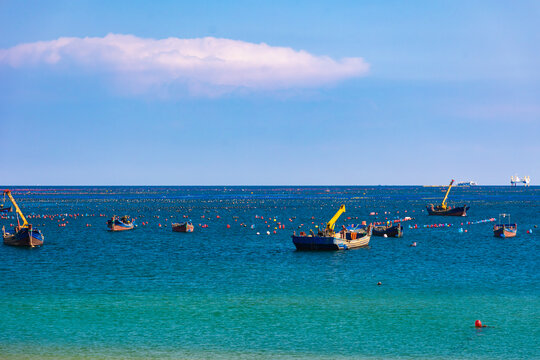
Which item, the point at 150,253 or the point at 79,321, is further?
the point at 150,253

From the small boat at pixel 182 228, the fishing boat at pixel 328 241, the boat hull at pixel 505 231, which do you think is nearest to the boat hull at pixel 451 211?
the boat hull at pixel 505 231

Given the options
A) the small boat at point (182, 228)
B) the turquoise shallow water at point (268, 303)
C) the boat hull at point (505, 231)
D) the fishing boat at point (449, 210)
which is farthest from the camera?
the fishing boat at point (449, 210)

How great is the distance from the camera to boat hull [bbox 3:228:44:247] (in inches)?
3442

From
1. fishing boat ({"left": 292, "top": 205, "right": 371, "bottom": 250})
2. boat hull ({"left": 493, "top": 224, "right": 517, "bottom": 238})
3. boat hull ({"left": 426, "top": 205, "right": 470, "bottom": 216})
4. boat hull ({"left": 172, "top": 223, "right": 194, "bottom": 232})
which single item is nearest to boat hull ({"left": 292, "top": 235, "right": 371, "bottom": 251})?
fishing boat ({"left": 292, "top": 205, "right": 371, "bottom": 250})

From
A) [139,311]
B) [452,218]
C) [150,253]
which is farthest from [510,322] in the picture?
[452,218]

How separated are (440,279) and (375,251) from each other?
25293 millimetres

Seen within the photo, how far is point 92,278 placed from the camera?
200 feet

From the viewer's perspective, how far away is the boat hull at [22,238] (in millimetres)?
87438

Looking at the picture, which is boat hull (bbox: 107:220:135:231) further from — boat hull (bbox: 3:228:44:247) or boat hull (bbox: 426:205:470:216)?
boat hull (bbox: 426:205:470:216)

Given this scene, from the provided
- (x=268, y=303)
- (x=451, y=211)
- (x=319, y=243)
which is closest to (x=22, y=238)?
(x=319, y=243)

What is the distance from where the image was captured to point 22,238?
287ft

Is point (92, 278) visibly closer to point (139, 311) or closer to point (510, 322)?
point (139, 311)

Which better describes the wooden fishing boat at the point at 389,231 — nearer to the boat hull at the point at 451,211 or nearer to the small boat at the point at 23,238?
the small boat at the point at 23,238

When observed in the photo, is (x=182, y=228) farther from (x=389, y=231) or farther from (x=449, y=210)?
(x=449, y=210)
